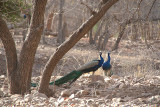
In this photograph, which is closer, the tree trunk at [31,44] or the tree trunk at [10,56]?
the tree trunk at [31,44]

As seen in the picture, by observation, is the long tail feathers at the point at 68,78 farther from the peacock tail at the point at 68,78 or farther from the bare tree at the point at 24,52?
the bare tree at the point at 24,52

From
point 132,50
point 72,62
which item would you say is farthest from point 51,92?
point 132,50

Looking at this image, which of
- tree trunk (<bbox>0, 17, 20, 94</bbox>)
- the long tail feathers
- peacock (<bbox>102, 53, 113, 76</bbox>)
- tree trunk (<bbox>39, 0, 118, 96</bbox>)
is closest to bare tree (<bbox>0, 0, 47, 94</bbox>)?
tree trunk (<bbox>0, 17, 20, 94</bbox>)

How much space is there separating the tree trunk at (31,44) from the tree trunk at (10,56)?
0.12 meters

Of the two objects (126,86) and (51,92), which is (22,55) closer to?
(51,92)

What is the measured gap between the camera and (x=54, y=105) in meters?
3.79

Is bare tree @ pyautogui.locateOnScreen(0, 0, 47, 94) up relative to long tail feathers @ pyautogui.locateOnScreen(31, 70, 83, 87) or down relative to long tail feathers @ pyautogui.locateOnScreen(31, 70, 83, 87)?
up

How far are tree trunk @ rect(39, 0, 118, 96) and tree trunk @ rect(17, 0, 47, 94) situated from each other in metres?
0.35

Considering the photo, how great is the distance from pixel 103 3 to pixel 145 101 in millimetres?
1883

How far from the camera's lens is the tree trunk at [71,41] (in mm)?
4336

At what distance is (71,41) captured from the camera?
4.51 metres

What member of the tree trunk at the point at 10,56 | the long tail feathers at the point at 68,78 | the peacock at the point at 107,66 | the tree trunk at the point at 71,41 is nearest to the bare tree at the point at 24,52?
the tree trunk at the point at 10,56

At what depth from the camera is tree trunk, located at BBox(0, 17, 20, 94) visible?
4.80 metres

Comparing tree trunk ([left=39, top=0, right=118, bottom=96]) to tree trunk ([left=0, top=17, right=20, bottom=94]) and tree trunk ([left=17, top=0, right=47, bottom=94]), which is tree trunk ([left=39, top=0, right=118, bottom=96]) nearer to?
tree trunk ([left=17, top=0, right=47, bottom=94])
